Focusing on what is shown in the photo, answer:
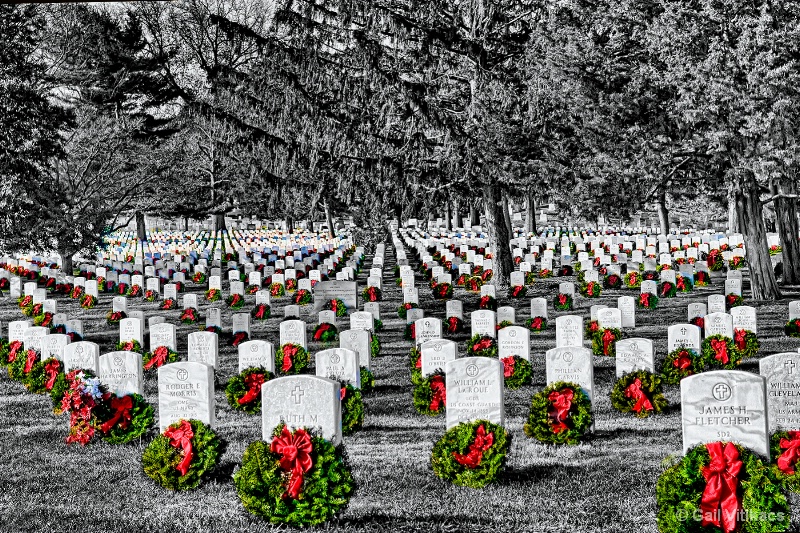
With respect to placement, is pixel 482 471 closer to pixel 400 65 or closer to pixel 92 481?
pixel 92 481

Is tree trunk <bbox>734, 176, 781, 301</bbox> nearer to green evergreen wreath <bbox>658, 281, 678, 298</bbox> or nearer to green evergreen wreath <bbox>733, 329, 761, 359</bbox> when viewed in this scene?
green evergreen wreath <bbox>658, 281, 678, 298</bbox>

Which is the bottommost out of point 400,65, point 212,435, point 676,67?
point 212,435

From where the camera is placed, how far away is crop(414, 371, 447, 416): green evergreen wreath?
10070 mm

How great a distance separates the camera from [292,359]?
40.7ft

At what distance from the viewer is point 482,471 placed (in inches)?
291

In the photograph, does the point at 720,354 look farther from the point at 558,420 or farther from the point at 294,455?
the point at 294,455

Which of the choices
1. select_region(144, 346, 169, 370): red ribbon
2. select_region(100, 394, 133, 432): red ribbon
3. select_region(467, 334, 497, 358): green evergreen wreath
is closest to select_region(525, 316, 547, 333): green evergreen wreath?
select_region(467, 334, 497, 358): green evergreen wreath

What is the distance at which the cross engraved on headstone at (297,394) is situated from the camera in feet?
24.2

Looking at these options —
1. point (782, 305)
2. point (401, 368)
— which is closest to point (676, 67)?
point (782, 305)

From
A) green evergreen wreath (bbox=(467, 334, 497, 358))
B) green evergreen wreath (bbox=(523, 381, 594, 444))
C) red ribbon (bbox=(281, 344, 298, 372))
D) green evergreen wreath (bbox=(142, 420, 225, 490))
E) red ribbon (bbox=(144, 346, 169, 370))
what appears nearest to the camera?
green evergreen wreath (bbox=(142, 420, 225, 490))

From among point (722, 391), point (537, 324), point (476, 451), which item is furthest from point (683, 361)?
point (537, 324)

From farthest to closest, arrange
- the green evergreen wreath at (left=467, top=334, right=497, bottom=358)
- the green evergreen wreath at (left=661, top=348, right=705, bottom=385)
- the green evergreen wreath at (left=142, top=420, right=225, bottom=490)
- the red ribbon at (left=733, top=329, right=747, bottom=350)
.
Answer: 1. the green evergreen wreath at (left=467, top=334, right=497, bottom=358)
2. the red ribbon at (left=733, top=329, right=747, bottom=350)
3. the green evergreen wreath at (left=661, top=348, right=705, bottom=385)
4. the green evergreen wreath at (left=142, top=420, right=225, bottom=490)

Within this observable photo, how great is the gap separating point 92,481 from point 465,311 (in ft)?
44.1

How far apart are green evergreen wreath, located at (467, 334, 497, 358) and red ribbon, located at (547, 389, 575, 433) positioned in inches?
163
